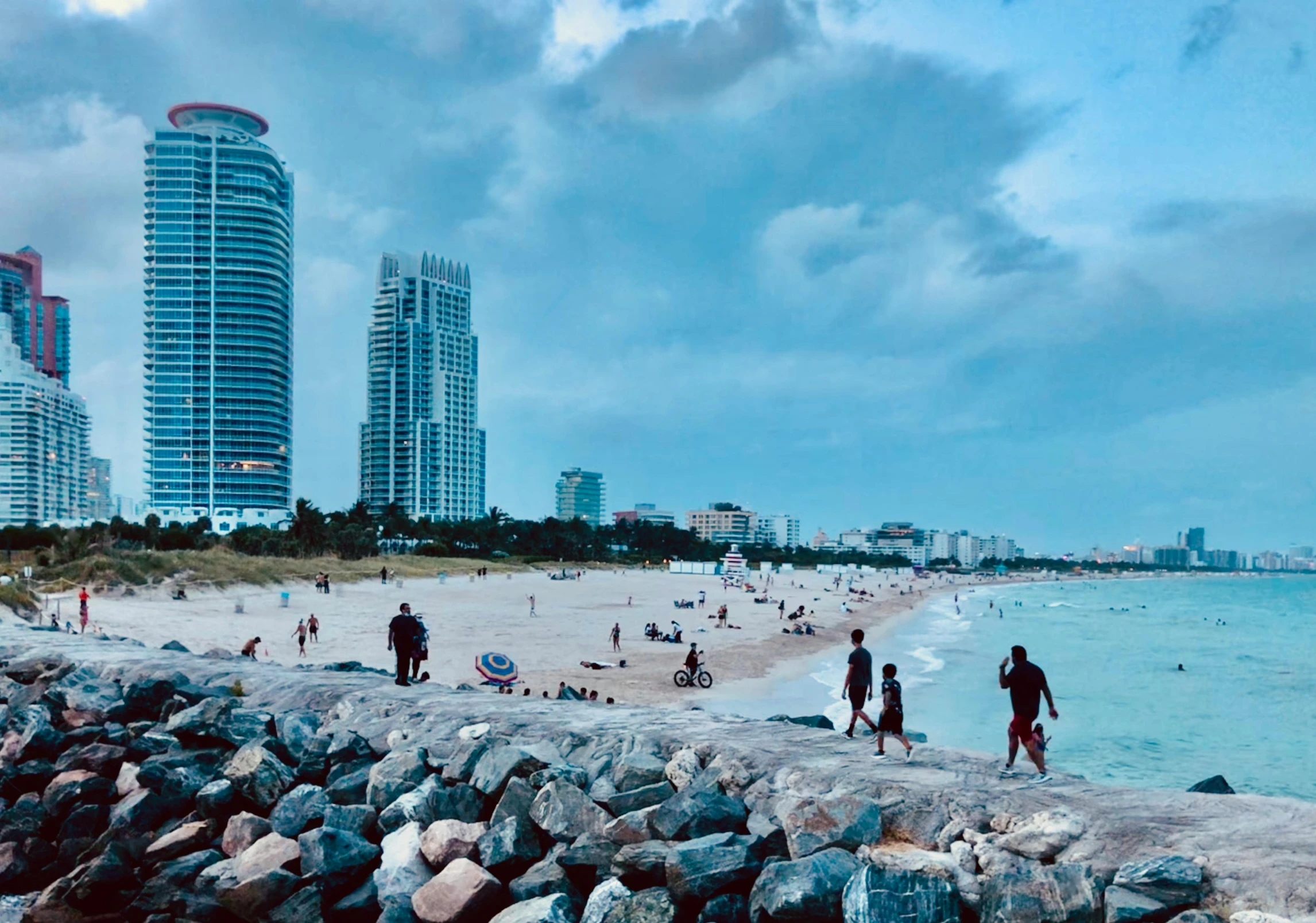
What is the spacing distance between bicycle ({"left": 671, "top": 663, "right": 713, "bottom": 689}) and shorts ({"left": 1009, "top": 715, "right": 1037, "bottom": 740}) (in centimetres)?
1973

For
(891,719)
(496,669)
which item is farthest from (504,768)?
(496,669)

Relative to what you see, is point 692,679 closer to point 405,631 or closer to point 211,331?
point 405,631

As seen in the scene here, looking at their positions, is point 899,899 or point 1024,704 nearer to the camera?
point 899,899

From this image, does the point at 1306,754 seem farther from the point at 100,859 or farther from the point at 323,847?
the point at 100,859

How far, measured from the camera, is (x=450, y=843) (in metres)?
6.98

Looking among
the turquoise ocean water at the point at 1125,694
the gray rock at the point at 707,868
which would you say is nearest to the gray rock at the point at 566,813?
the gray rock at the point at 707,868

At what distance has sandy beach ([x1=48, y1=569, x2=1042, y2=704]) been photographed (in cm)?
2850

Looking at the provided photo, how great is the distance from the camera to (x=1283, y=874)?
5.05m

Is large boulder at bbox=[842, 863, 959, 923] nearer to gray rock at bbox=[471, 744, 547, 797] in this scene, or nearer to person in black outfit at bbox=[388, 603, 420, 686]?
gray rock at bbox=[471, 744, 547, 797]

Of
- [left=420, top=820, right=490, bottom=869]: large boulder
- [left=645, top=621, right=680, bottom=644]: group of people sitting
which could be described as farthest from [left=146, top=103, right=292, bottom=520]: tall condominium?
[left=420, top=820, right=490, bottom=869]: large boulder

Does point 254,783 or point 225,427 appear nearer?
point 254,783

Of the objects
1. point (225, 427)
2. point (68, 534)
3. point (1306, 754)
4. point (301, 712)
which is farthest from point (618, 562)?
point (301, 712)

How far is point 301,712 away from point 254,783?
170 cm

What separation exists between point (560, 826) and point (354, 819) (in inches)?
81.9
